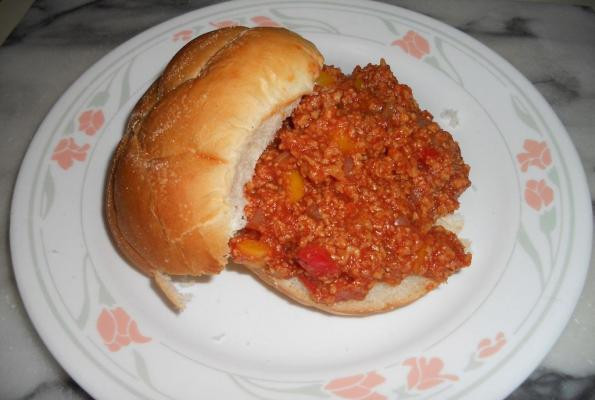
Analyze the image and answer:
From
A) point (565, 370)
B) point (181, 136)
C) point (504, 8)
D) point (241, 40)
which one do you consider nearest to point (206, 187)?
point (181, 136)

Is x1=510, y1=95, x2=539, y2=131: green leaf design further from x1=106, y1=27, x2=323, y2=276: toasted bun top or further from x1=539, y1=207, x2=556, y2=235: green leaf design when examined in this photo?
x1=106, y1=27, x2=323, y2=276: toasted bun top

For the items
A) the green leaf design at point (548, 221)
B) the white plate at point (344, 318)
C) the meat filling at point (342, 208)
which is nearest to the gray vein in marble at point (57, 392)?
the white plate at point (344, 318)

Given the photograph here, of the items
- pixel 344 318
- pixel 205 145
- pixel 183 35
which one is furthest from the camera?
pixel 183 35

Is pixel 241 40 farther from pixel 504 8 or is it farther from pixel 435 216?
pixel 504 8

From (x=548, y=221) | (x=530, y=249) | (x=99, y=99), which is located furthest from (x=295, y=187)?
(x=99, y=99)

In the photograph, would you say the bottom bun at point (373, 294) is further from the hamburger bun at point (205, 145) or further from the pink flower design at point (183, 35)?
the pink flower design at point (183, 35)

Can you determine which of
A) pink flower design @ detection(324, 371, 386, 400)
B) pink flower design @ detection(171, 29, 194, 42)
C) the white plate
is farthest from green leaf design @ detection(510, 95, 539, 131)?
pink flower design @ detection(171, 29, 194, 42)

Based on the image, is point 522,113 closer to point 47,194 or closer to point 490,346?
point 490,346
